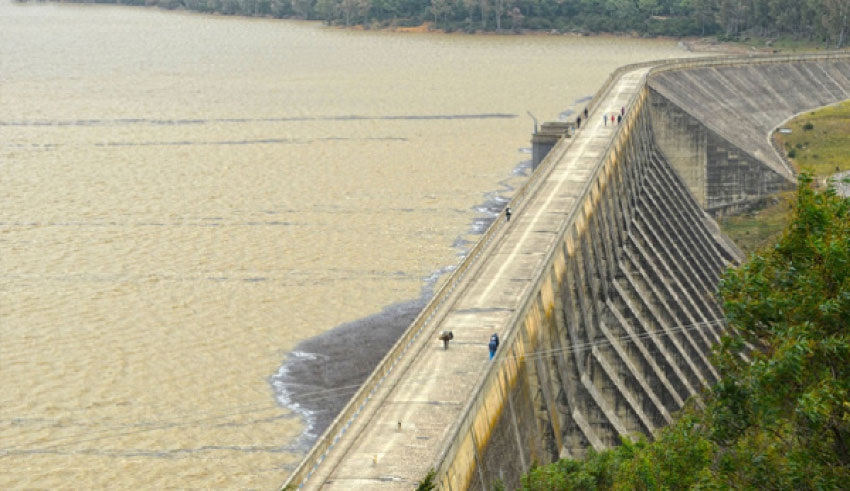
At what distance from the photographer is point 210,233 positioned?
68.1 metres

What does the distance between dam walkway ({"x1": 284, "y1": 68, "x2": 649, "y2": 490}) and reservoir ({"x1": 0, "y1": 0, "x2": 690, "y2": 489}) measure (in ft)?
27.2

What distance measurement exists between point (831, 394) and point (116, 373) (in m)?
33.3

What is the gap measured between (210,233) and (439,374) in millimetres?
39394

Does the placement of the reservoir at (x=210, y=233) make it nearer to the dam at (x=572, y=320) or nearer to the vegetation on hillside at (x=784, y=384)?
the dam at (x=572, y=320)

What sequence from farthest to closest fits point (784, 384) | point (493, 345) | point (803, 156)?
1. point (803, 156)
2. point (493, 345)
3. point (784, 384)

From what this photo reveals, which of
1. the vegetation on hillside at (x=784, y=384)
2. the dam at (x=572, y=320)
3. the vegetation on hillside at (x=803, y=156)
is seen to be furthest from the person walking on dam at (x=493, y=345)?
the vegetation on hillside at (x=803, y=156)

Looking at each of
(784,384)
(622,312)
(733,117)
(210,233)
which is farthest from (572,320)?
(733,117)

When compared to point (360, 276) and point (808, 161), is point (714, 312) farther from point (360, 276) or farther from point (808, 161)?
point (808, 161)

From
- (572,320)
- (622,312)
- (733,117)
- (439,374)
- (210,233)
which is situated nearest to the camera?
(439,374)

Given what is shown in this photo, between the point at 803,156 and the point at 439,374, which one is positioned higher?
the point at 439,374

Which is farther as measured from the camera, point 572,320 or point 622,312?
point 622,312

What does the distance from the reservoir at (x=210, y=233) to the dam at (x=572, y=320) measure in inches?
323

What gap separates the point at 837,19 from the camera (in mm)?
155875

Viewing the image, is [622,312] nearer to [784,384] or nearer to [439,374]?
[439,374]
